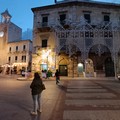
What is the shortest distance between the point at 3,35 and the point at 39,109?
4632cm

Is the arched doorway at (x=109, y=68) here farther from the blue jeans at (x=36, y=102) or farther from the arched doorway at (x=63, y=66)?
the blue jeans at (x=36, y=102)

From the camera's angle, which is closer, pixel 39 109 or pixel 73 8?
pixel 39 109

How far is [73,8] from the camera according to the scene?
2842 cm

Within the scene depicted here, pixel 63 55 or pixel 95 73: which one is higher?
pixel 63 55

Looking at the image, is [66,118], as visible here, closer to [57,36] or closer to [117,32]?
[57,36]

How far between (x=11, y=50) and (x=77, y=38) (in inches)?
1090

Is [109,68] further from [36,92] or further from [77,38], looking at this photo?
[36,92]

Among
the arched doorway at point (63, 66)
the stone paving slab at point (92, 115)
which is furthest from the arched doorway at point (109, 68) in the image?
the stone paving slab at point (92, 115)

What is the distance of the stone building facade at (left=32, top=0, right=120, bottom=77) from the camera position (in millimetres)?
26047

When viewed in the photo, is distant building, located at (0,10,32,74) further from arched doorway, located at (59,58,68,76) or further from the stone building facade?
arched doorway, located at (59,58,68,76)

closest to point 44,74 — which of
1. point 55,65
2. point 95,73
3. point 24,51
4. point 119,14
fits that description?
point 55,65

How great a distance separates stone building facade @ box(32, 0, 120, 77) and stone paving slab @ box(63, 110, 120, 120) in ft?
64.7

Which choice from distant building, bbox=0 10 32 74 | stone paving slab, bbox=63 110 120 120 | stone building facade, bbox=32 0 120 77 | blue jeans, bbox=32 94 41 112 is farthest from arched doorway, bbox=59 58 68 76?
stone paving slab, bbox=63 110 120 120

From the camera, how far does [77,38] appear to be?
26.3m
